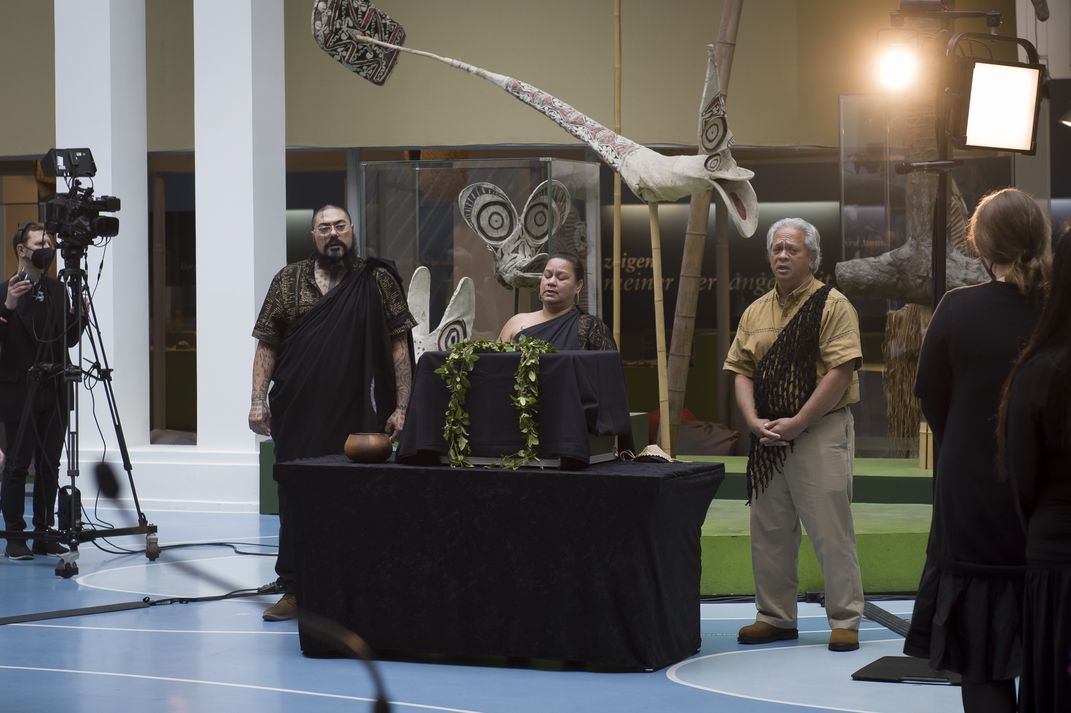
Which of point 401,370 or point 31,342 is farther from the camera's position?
point 31,342

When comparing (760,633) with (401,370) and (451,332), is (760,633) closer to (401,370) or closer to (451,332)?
(401,370)

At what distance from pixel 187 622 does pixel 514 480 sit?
1.70 m

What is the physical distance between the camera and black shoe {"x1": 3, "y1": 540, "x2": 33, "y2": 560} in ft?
22.5

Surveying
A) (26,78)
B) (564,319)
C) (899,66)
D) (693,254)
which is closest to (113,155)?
(26,78)

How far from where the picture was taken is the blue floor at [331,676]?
13.0ft

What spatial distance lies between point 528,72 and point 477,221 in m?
3.67

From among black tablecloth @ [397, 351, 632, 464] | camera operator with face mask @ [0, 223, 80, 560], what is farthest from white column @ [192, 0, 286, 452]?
black tablecloth @ [397, 351, 632, 464]

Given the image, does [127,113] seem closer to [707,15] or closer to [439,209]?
[439,209]

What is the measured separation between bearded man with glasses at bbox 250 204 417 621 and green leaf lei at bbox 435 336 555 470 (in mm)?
858

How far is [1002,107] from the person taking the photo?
14.8ft

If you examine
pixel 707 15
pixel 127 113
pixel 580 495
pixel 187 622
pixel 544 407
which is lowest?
pixel 187 622

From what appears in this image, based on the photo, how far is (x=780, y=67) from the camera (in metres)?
10.7

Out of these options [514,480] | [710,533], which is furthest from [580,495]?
[710,533]

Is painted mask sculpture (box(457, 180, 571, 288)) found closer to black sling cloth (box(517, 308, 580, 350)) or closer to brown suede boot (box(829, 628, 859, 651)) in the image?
black sling cloth (box(517, 308, 580, 350))
